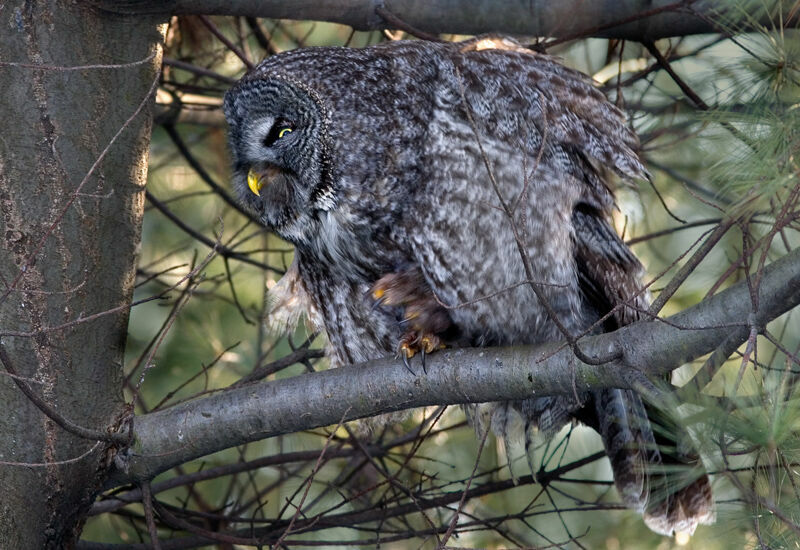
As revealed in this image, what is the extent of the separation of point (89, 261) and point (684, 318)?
129 cm

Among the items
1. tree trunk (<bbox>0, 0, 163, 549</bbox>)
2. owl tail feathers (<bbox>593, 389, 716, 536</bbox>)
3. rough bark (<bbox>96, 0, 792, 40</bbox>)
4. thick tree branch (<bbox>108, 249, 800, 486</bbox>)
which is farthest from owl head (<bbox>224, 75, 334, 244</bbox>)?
owl tail feathers (<bbox>593, 389, 716, 536</bbox>)

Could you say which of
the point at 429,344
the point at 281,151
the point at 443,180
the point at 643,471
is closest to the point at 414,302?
the point at 429,344

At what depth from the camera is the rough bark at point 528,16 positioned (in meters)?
2.70

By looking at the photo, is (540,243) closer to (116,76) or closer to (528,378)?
(528,378)

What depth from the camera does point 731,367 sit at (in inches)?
96.0

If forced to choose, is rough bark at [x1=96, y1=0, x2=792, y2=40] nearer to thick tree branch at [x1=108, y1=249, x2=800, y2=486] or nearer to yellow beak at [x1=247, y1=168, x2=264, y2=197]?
yellow beak at [x1=247, y1=168, x2=264, y2=197]

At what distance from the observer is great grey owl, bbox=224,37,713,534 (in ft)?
8.15

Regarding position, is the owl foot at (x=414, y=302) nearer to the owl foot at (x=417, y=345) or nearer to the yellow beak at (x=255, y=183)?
the owl foot at (x=417, y=345)

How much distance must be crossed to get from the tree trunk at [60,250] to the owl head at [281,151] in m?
0.34

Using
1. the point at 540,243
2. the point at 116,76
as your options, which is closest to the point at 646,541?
the point at 540,243

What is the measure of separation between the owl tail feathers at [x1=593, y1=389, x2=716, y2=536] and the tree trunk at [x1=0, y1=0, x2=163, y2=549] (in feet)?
4.26

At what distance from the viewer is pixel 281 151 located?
2.67m

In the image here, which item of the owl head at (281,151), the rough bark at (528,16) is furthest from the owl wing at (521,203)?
the owl head at (281,151)

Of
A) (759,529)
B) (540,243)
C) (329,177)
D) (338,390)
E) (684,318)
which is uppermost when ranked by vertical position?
(329,177)
